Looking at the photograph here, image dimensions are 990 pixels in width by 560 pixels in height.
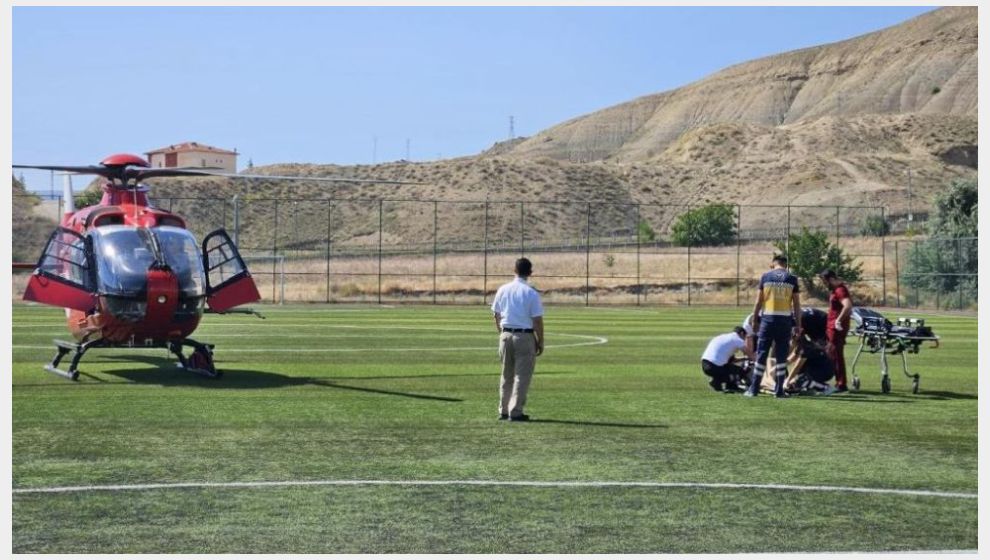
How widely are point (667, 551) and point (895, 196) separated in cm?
12305

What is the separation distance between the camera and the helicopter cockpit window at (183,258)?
20.8 meters

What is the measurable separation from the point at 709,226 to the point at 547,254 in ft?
65.4

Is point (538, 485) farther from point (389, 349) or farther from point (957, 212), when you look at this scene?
point (957, 212)

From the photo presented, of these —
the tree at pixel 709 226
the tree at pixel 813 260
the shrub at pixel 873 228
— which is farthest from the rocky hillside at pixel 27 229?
the shrub at pixel 873 228

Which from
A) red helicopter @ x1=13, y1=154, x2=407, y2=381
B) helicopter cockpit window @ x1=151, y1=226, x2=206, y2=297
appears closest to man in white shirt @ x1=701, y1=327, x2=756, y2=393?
red helicopter @ x1=13, y1=154, x2=407, y2=381

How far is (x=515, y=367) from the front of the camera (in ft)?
54.3

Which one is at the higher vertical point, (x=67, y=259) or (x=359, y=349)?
(x=67, y=259)

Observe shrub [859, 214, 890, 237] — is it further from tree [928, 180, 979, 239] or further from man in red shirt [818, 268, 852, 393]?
man in red shirt [818, 268, 852, 393]

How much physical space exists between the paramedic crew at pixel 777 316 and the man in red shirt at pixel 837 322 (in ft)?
2.47

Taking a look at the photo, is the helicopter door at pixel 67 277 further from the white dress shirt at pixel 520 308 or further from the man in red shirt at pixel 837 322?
the man in red shirt at pixel 837 322

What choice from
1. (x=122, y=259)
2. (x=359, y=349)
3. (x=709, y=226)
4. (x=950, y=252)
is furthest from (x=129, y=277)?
(x=709, y=226)

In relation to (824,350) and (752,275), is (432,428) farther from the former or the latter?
(752,275)

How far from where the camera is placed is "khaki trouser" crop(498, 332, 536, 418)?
16344mm

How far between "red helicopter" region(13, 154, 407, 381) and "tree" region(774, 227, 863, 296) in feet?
162
